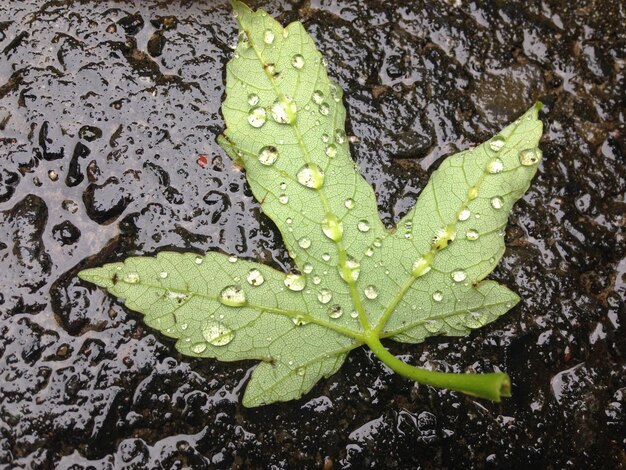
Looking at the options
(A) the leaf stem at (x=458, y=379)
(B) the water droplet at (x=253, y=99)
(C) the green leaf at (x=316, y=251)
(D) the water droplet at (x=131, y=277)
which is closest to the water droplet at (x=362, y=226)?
(C) the green leaf at (x=316, y=251)

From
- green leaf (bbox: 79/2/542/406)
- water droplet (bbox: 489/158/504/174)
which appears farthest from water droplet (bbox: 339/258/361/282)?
water droplet (bbox: 489/158/504/174)

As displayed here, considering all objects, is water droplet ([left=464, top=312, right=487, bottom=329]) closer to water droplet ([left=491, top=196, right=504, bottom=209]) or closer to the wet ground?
the wet ground

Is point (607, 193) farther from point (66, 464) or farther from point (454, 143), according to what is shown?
point (66, 464)

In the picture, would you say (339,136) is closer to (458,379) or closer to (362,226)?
(362,226)

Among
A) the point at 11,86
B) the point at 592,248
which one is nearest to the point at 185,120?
the point at 11,86

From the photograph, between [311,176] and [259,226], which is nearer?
[311,176]

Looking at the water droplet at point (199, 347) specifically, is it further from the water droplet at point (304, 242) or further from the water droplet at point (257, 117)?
the water droplet at point (257, 117)

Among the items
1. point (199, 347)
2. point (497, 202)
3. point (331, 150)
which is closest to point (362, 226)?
point (331, 150)
